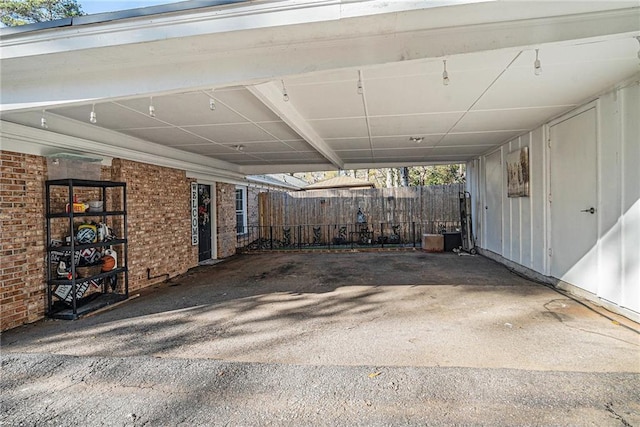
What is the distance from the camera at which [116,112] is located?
444cm

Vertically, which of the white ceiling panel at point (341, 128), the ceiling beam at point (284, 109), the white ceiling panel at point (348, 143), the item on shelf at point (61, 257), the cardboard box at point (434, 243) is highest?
the white ceiling panel at point (348, 143)

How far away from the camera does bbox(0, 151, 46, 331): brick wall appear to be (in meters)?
4.16

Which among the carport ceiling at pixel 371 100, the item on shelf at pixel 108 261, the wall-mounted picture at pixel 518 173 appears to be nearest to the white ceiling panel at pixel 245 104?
the carport ceiling at pixel 371 100

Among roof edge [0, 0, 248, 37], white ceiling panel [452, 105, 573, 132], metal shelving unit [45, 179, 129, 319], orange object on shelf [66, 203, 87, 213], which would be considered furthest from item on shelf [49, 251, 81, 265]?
white ceiling panel [452, 105, 573, 132]

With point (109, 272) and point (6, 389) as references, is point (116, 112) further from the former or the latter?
point (6, 389)

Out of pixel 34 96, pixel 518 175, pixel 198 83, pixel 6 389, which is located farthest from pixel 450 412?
pixel 518 175

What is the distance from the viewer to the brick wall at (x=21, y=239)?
4156 millimetres

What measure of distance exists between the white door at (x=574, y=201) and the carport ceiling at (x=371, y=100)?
0.39 m

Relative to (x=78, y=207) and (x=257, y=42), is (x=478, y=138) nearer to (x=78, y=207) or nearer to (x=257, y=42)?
(x=257, y=42)

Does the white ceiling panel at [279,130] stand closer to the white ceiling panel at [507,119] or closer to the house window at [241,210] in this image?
the white ceiling panel at [507,119]

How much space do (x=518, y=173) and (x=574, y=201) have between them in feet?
6.33

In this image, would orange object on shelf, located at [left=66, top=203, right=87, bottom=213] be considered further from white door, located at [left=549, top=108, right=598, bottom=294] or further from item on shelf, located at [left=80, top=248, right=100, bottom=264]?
white door, located at [left=549, top=108, right=598, bottom=294]

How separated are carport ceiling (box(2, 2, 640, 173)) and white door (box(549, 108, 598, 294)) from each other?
1.28 feet

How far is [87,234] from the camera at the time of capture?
199 inches
